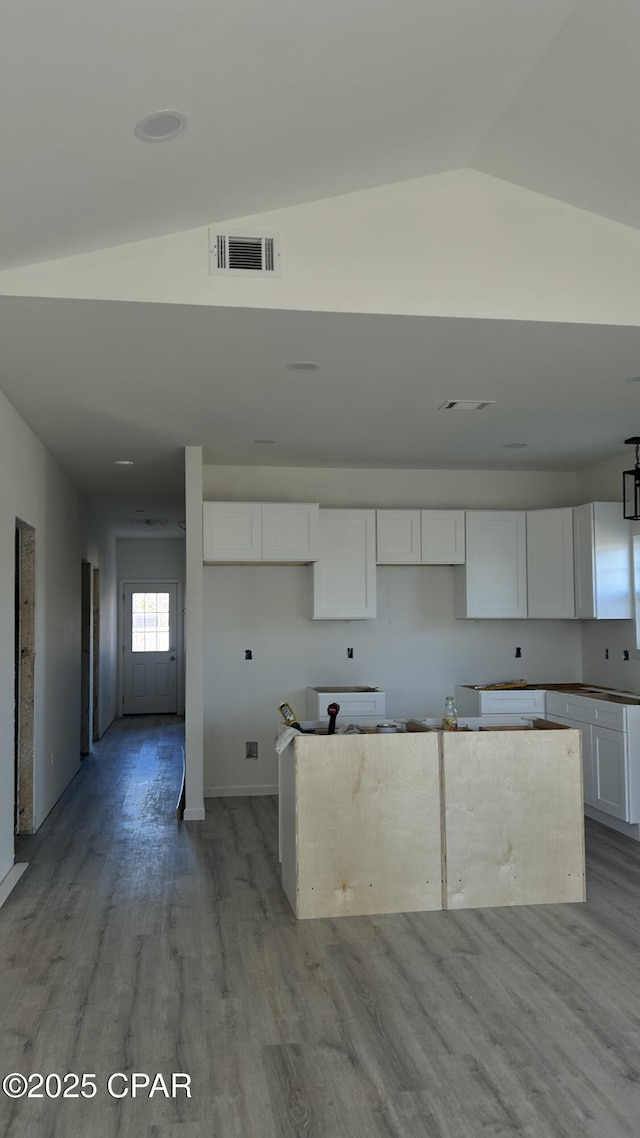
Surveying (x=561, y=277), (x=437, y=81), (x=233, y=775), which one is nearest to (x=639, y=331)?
(x=561, y=277)

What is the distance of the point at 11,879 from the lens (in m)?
4.97

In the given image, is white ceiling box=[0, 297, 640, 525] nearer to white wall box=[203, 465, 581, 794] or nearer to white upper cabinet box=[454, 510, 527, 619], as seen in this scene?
white wall box=[203, 465, 581, 794]

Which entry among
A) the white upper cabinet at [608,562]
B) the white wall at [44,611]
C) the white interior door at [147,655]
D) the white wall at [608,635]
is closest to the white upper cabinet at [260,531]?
the white wall at [44,611]

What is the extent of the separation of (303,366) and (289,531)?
2408mm

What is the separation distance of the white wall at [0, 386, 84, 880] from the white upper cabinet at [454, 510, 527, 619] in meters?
3.36

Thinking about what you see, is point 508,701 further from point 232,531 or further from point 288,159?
point 288,159

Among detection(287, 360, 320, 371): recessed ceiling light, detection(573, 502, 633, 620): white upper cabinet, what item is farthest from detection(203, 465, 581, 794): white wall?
detection(287, 360, 320, 371): recessed ceiling light

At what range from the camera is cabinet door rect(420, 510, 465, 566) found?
726 centimetres

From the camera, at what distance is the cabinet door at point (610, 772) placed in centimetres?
584

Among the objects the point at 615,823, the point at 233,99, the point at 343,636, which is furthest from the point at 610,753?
the point at 233,99

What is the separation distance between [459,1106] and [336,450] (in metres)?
4.90

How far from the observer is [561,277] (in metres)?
4.05

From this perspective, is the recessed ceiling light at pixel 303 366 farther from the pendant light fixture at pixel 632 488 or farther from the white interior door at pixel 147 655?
the white interior door at pixel 147 655

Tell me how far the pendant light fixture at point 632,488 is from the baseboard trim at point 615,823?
83.3 inches
